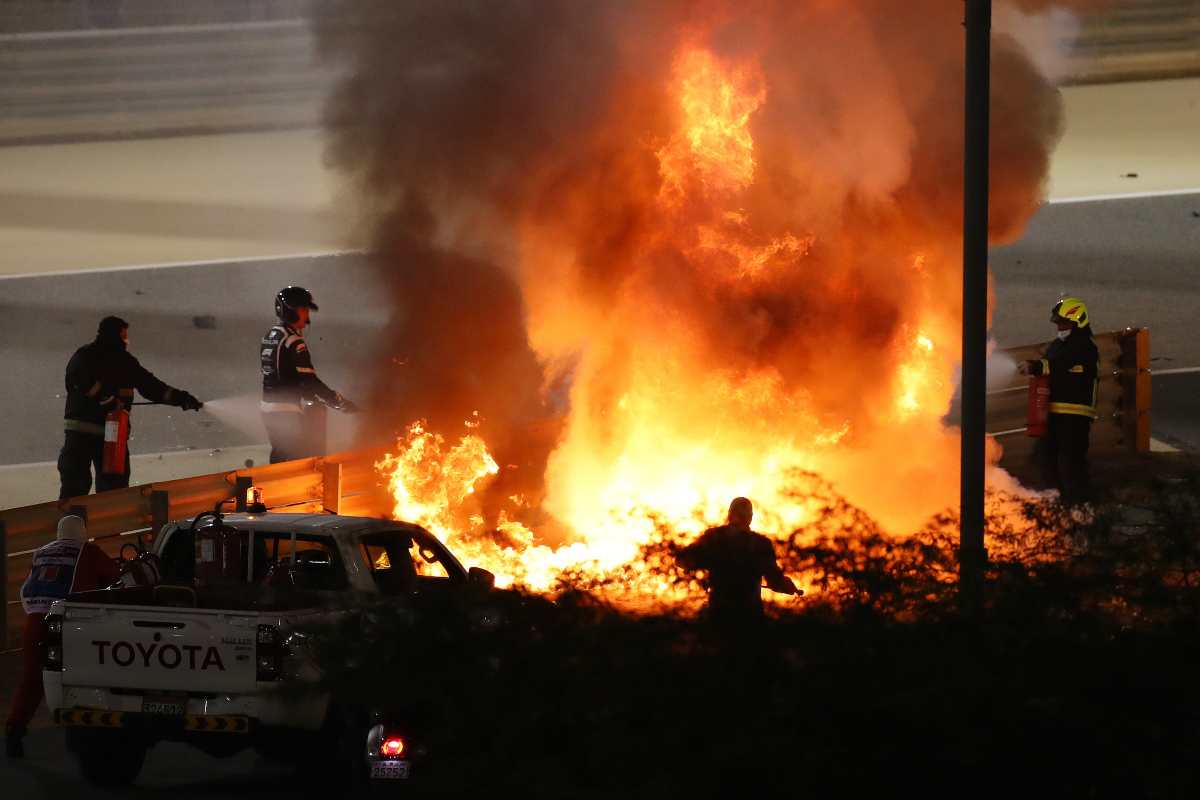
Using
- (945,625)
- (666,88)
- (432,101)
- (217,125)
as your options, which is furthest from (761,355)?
(217,125)

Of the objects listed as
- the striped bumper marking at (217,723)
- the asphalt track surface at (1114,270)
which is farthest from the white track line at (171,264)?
the striped bumper marking at (217,723)

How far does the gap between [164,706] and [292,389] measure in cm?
719

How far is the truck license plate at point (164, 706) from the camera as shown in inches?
343

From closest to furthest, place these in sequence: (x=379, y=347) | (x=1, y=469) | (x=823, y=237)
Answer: (x=823, y=237)
(x=379, y=347)
(x=1, y=469)

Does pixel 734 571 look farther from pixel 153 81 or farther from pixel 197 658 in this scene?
pixel 153 81

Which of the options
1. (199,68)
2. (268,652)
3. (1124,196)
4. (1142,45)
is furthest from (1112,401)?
(199,68)

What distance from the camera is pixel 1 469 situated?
20.3 m

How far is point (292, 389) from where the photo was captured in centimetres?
1576

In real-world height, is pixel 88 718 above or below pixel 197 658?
below

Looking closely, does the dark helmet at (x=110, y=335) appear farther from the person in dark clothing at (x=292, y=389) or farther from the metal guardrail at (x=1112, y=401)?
the metal guardrail at (x=1112, y=401)

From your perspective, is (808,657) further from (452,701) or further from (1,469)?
(1,469)

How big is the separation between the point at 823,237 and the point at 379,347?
4.21m

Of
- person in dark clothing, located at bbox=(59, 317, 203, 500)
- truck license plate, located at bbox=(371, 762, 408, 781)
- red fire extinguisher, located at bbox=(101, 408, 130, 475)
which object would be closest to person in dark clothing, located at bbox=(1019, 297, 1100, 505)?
person in dark clothing, located at bbox=(59, 317, 203, 500)

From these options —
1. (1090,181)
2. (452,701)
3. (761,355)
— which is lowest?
(452,701)
